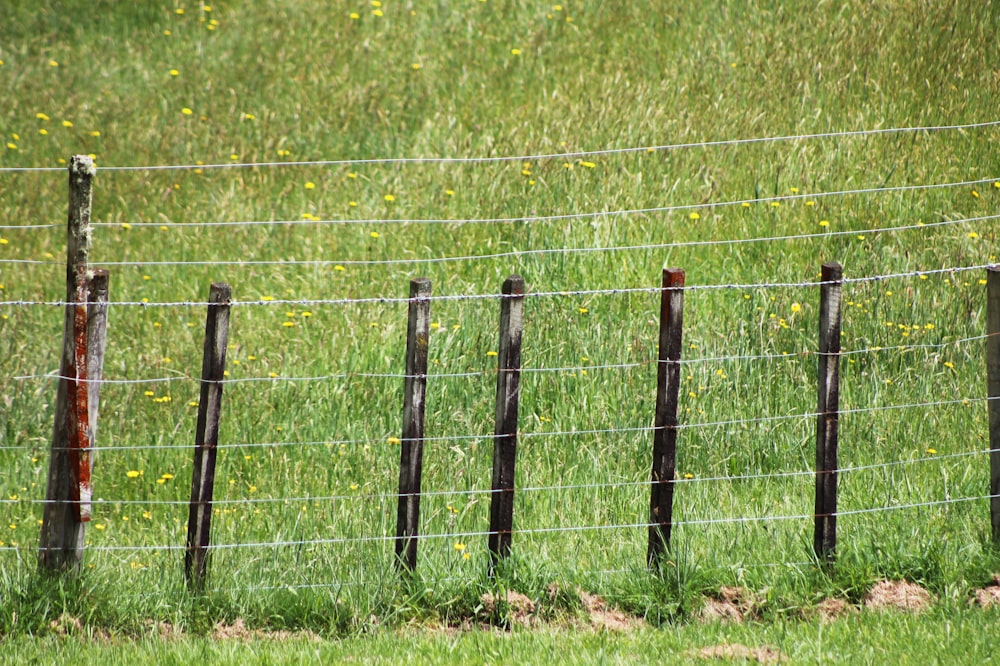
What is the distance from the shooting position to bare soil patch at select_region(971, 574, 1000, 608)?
5.00 metres

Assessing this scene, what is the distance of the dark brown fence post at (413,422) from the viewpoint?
16.2ft

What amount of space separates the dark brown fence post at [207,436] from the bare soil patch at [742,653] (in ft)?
7.08

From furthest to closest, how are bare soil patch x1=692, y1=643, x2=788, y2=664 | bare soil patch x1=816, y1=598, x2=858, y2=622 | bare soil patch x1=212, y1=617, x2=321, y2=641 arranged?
bare soil patch x1=816, y1=598, x2=858, y2=622 → bare soil patch x1=212, y1=617, x2=321, y2=641 → bare soil patch x1=692, y1=643, x2=788, y2=664

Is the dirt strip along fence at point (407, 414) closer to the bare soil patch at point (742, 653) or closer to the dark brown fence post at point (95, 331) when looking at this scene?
the dark brown fence post at point (95, 331)

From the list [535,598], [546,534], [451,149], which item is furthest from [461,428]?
[451,149]

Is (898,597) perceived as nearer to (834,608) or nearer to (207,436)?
(834,608)

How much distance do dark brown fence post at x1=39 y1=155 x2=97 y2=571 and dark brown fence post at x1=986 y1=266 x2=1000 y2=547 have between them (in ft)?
13.6

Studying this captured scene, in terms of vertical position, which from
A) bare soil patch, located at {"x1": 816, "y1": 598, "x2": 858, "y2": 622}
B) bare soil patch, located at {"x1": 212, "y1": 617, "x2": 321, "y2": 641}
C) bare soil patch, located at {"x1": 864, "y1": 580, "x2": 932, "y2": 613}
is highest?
bare soil patch, located at {"x1": 864, "y1": 580, "x2": 932, "y2": 613}

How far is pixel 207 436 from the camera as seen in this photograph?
4883 millimetres

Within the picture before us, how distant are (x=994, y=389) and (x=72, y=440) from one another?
13.9ft

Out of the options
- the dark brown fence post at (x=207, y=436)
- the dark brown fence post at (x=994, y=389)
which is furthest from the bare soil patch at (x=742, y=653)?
the dark brown fence post at (x=207, y=436)

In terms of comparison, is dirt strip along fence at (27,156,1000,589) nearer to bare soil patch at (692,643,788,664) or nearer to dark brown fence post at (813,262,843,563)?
dark brown fence post at (813,262,843,563)

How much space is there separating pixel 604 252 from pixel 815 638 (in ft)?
12.6

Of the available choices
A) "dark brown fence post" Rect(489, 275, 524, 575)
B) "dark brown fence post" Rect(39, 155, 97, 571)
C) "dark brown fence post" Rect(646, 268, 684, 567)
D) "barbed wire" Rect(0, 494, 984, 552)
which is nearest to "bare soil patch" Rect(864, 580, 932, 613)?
"barbed wire" Rect(0, 494, 984, 552)
